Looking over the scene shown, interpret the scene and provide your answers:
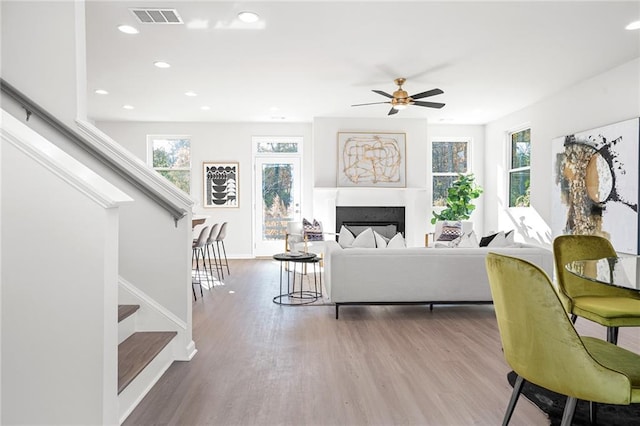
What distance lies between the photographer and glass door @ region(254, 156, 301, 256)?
8.62 meters

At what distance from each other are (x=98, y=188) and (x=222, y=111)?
601 centimetres

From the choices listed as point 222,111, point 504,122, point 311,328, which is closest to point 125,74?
point 222,111

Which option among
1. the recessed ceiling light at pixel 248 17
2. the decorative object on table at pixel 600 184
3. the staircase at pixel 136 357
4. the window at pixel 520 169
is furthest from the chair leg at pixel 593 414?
the window at pixel 520 169

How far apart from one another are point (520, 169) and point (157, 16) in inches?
252

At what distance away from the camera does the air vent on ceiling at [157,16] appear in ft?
11.5

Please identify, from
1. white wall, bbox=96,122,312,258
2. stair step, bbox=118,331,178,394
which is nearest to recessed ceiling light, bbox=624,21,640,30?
stair step, bbox=118,331,178,394

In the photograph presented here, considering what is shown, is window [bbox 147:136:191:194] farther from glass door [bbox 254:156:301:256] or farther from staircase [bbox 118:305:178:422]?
staircase [bbox 118:305:178:422]

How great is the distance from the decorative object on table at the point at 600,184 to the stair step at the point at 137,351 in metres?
4.87

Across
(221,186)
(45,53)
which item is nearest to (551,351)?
(45,53)

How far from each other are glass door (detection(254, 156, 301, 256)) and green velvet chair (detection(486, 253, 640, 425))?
7006 mm

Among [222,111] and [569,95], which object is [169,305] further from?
[569,95]

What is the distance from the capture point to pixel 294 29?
3861 millimetres

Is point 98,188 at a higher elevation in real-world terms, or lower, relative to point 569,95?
lower

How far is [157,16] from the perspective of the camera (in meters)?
3.59
